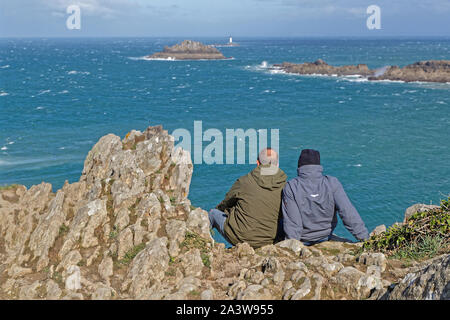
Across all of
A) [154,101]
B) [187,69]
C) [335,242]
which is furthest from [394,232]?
[187,69]

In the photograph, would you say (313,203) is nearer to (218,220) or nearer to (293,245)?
(293,245)

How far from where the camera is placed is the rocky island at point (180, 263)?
6.12 meters

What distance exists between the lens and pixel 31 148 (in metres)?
55.8

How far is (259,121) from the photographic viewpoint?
7175cm

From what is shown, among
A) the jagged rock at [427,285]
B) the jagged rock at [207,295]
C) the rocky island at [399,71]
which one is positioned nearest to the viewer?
the jagged rock at [427,285]

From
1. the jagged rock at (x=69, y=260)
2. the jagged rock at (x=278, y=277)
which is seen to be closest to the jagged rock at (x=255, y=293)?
the jagged rock at (x=278, y=277)

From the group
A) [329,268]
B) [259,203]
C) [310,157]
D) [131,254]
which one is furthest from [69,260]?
[310,157]

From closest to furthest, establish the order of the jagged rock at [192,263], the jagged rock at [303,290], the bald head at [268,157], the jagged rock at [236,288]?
the jagged rock at [303,290]
the jagged rock at [236,288]
the jagged rock at [192,263]
the bald head at [268,157]

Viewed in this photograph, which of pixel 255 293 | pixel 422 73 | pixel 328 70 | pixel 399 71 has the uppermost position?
pixel 328 70

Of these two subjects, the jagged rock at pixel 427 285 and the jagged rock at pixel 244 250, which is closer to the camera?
the jagged rock at pixel 427 285

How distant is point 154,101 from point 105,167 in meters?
76.7

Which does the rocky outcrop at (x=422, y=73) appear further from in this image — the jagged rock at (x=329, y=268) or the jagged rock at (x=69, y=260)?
the jagged rock at (x=69, y=260)

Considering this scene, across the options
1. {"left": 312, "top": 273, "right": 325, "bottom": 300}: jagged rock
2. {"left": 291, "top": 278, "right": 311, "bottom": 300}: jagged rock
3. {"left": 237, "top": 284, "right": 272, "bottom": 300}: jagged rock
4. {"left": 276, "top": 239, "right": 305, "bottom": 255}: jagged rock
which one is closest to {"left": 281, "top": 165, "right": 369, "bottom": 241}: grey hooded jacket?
{"left": 276, "top": 239, "right": 305, "bottom": 255}: jagged rock

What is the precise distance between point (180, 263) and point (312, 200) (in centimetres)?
298
